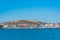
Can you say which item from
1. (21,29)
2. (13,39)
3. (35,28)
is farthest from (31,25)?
(13,39)

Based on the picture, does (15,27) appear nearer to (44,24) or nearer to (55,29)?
(44,24)

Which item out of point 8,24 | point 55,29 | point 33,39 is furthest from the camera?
point 55,29

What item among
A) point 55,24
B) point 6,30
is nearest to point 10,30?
point 6,30

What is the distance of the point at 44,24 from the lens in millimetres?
10070

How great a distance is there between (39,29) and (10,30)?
188 cm

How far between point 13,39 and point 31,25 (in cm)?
303

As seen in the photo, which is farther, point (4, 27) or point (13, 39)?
point (4, 27)

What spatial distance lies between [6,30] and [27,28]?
136 centimetres

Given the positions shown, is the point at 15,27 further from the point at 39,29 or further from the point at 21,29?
the point at 39,29

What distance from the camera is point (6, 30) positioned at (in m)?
10.3

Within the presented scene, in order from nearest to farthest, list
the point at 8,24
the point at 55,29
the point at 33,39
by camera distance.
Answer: the point at 33,39
the point at 8,24
the point at 55,29

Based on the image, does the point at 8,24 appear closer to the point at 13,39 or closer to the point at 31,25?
the point at 31,25

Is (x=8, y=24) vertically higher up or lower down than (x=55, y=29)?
higher up

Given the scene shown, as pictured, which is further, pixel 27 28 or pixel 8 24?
pixel 27 28
